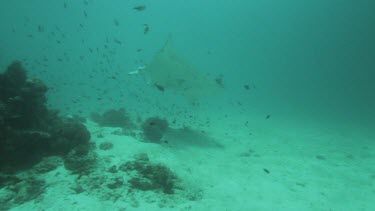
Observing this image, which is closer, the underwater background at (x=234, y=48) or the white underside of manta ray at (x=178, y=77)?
the white underside of manta ray at (x=178, y=77)

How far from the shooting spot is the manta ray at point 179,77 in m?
14.3

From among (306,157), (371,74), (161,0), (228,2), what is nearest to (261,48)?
(228,2)

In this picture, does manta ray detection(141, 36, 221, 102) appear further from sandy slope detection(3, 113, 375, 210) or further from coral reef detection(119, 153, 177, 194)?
coral reef detection(119, 153, 177, 194)

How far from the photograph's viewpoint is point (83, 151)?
9.23 m

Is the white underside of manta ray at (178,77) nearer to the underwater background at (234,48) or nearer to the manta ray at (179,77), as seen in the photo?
the manta ray at (179,77)

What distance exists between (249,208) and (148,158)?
147 inches

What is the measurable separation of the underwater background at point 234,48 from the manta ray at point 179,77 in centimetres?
598

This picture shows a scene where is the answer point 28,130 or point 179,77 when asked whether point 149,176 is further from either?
point 179,77

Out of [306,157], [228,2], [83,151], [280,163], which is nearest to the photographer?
[83,151]

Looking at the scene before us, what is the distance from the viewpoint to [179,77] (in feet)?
47.0

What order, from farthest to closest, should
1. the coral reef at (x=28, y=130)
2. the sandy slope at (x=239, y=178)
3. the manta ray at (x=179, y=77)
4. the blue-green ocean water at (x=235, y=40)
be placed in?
the blue-green ocean water at (x=235, y=40), the manta ray at (x=179, y=77), the coral reef at (x=28, y=130), the sandy slope at (x=239, y=178)

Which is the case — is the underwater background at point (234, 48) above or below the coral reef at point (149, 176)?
above

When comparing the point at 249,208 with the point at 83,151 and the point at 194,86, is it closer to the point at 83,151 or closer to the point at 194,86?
the point at 83,151

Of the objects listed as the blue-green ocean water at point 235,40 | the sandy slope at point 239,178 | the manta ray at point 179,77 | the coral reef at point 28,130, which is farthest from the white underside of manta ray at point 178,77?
the blue-green ocean water at point 235,40
